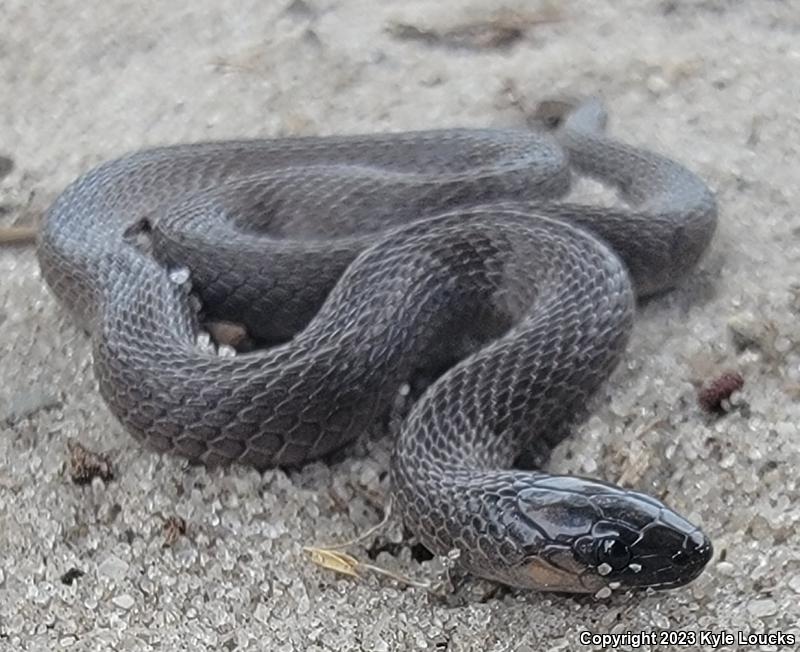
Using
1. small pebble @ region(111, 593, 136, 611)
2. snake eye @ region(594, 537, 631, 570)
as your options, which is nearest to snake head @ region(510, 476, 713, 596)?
snake eye @ region(594, 537, 631, 570)

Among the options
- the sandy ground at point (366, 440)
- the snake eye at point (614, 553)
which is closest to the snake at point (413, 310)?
the snake eye at point (614, 553)

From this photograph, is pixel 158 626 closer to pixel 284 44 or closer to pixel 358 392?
pixel 358 392

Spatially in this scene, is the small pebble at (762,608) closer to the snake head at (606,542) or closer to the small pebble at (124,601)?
the snake head at (606,542)

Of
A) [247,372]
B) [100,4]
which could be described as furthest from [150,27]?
[247,372]

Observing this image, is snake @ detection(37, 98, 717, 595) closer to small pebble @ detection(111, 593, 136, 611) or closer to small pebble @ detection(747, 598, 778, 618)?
small pebble @ detection(747, 598, 778, 618)

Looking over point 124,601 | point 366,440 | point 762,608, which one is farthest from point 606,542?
point 124,601

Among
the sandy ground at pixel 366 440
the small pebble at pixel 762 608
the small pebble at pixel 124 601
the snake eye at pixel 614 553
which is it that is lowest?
the sandy ground at pixel 366 440

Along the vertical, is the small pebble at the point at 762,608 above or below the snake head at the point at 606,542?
below

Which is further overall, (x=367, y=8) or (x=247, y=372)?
(x=367, y=8)
